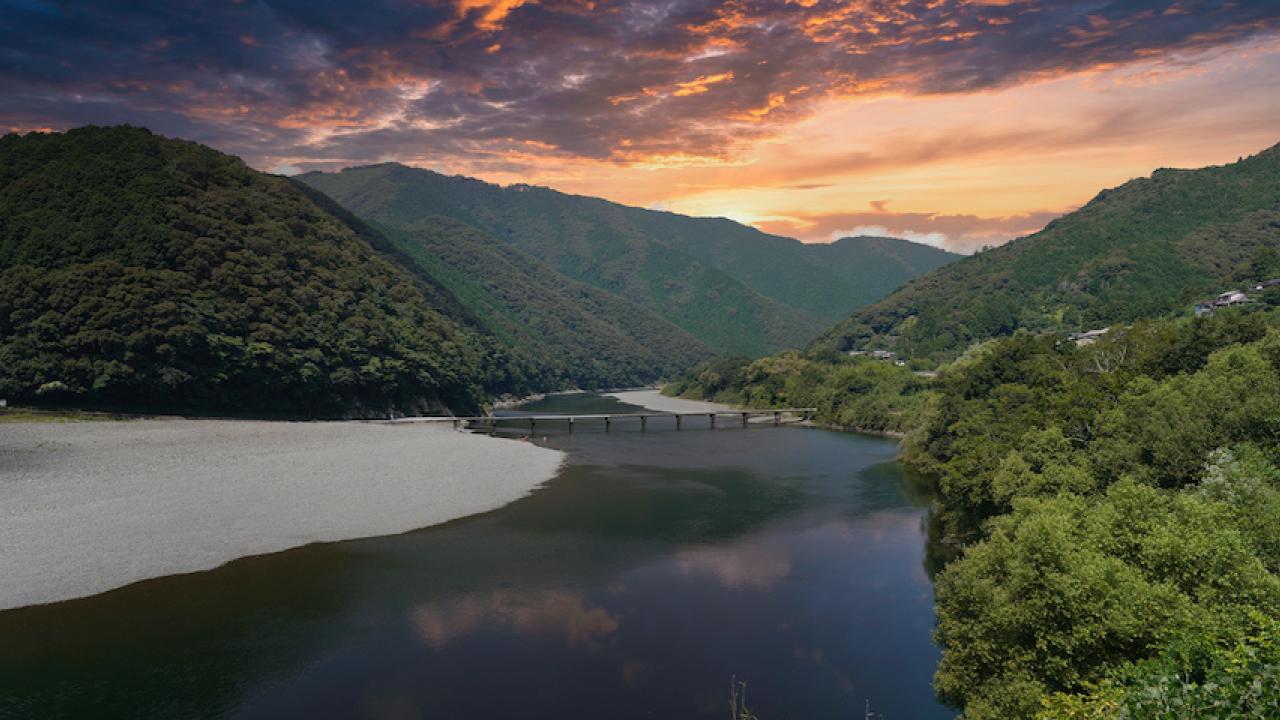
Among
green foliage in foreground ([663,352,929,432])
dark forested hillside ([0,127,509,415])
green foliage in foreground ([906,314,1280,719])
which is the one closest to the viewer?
green foliage in foreground ([906,314,1280,719])

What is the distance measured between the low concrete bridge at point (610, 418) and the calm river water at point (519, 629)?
63.1 m

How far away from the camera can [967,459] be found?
5259cm

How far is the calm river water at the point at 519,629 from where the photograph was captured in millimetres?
27484

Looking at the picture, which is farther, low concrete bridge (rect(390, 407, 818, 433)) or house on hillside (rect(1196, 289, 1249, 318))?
house on hillside (rect(1196, 289, 1249, 318))

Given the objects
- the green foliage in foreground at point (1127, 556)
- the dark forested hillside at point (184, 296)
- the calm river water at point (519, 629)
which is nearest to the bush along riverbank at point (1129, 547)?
the green foliage in foreground at point (1127, 556)

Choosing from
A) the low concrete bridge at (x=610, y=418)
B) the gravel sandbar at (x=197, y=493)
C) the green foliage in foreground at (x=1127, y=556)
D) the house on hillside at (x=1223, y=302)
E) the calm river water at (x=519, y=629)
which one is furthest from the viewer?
the house on hillside at (x=1223, y=302)

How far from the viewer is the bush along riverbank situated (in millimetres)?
14656

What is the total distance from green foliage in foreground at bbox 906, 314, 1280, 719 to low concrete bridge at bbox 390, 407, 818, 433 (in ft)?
246

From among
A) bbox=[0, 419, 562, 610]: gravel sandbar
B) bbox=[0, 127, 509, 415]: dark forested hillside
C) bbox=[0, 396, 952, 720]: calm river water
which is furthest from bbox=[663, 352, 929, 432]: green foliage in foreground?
bbox=[0, 396, 952, 720]: calm river water

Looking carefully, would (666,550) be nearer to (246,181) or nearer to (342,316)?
(342,316)

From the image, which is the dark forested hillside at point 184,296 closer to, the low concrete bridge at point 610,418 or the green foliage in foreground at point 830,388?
the low concrete bridge at point 610,418

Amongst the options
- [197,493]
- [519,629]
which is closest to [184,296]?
[197,493]

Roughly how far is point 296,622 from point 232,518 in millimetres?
18380

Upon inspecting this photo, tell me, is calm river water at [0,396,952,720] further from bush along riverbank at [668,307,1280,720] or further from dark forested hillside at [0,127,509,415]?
dark forested hillside at [0,127,509,415]
